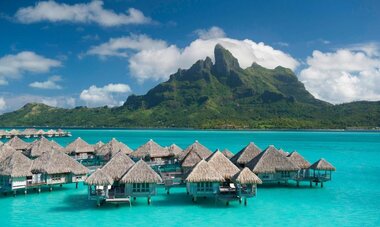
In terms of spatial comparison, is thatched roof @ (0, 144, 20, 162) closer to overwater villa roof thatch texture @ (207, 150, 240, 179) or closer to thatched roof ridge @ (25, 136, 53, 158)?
thatched roof ridge @ (25, 136, 53, 158)

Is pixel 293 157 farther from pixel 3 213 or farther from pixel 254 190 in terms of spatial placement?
pixel 3 213

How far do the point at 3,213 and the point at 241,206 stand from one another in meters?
15.5

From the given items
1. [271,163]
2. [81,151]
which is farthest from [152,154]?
[271,163]

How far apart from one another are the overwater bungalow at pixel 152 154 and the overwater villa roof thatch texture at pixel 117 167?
14.4 meters

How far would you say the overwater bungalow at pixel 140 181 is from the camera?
26172mm

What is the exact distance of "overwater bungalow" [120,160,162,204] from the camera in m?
26.2

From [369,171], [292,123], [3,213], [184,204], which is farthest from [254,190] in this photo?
[292,123]

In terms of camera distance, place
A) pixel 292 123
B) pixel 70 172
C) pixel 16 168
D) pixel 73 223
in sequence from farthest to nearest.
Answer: pixel 292 123 < pixel 70 172 < pixel 16 168 < pixel 73 223

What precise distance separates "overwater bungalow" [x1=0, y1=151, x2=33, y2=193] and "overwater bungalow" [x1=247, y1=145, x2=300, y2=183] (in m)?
17.9

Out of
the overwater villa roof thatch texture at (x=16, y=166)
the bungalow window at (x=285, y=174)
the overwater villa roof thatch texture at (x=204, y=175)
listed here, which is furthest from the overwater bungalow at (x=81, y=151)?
the overwater villa roof thatch texture at (x=204, y=175)

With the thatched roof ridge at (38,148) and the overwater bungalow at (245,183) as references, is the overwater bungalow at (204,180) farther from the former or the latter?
the thatched roof ridge at (38,148)

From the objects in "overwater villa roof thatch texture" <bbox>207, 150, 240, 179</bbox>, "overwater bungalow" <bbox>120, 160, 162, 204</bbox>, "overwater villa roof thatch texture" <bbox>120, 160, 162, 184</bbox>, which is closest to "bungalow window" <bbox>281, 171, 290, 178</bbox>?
"overwater villa roof thatch texture" <bbox>207, 150, 240, 179</bbox>

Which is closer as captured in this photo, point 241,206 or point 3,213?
point 3,213

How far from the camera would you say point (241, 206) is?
87.4 feet
